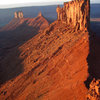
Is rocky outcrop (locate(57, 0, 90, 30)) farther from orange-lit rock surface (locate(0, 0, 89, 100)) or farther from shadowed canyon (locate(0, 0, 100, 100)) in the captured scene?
orange-lit rock surface (locate(0, 0, 89, 100))

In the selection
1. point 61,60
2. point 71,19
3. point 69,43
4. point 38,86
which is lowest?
point 38,86

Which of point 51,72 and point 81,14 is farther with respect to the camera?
point 81,14

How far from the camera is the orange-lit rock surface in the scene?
570 inches

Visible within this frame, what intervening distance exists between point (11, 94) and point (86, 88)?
9932mm

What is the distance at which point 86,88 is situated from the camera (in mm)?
12789

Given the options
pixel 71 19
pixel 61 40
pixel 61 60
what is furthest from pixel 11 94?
pixel 71 19

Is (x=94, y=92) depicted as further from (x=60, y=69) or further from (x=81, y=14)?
(x=81, y=14)

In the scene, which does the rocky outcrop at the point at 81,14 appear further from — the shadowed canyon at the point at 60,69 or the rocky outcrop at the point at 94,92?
the rocky outcrop at the point at 94,92

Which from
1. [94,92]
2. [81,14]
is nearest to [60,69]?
[94,92]

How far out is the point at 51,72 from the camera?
18609 millimetres

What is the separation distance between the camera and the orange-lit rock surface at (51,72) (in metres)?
14.5

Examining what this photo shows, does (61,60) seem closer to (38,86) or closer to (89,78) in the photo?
(38,86)

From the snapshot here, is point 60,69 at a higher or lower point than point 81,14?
lower

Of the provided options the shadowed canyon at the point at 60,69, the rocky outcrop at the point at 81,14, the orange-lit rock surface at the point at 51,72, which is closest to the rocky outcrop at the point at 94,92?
the shadowed canyon at the point at 60,69
